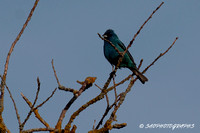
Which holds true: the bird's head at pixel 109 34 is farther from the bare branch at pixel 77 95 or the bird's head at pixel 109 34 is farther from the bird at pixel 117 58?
the bare branch at pixel 77 95

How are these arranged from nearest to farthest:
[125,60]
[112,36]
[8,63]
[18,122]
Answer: [18,122] < [8,63] < [125,60] < [112,36]

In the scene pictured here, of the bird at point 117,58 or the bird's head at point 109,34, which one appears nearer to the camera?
the bird at point 117,58

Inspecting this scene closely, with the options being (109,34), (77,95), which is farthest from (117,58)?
(77,95)

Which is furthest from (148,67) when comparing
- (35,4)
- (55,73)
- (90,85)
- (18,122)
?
(18,122)

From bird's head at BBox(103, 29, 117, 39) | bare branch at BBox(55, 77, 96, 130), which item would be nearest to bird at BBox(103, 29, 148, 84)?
bird's head at BBox(103, 29, 117, 39)

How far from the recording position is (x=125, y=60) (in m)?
8.88

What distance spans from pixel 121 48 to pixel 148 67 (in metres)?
5.41

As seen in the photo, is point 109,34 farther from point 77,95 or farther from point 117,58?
point 77,95

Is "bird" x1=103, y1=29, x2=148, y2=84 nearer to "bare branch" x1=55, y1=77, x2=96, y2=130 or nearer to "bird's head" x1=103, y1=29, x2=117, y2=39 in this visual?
"bird's head" x1=103, y1=29, x2=117, y2=39

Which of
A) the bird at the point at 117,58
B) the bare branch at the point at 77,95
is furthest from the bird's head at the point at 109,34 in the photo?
the bare branch at the point at 77,95

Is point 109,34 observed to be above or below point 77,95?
above

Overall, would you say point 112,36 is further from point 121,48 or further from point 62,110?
point 62,110

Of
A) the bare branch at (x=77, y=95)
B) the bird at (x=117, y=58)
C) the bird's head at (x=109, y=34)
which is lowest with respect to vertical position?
the bare branch at (x=77, y=95)

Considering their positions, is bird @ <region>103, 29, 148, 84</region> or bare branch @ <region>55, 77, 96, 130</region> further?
bird @ <region>103, 29, 148, 84</region>
